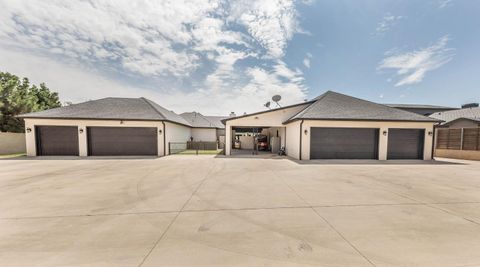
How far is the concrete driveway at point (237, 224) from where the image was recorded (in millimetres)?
2443

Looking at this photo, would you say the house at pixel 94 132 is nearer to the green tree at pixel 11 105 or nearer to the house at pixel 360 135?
the green tree at pixel 11 105

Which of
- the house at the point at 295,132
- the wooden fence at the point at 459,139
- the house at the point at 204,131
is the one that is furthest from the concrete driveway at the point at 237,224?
the house at the point at 204,131

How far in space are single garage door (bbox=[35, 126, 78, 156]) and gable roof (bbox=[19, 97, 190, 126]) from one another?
3.38 feet

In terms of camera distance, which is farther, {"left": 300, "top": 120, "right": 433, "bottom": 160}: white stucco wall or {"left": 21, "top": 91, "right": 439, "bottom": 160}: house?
{"left": 21, "top": 91, "right": 439, "bottom": 160}: house

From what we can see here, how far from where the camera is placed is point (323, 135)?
12570mm

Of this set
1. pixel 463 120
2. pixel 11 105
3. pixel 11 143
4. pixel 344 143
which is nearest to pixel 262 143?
pixel 344 143

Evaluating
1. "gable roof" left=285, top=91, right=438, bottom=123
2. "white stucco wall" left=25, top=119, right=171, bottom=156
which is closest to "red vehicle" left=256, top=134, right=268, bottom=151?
"gable roof" left=285, top=91, right=438, bottom=123

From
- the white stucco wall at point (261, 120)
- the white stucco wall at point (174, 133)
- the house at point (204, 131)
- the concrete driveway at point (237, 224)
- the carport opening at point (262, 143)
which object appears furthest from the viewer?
the house at point (204, 131)

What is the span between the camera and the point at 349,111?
525 inches

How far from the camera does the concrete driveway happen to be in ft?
8.02

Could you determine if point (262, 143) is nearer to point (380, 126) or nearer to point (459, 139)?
point (380, 126)

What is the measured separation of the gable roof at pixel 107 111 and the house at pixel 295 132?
0.06 m

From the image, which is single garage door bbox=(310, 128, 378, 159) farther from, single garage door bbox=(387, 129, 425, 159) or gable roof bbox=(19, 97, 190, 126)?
gable roof bbox=(19, 97, 190, 126)

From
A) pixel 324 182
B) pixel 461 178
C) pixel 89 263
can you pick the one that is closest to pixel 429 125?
pixel 461 178
